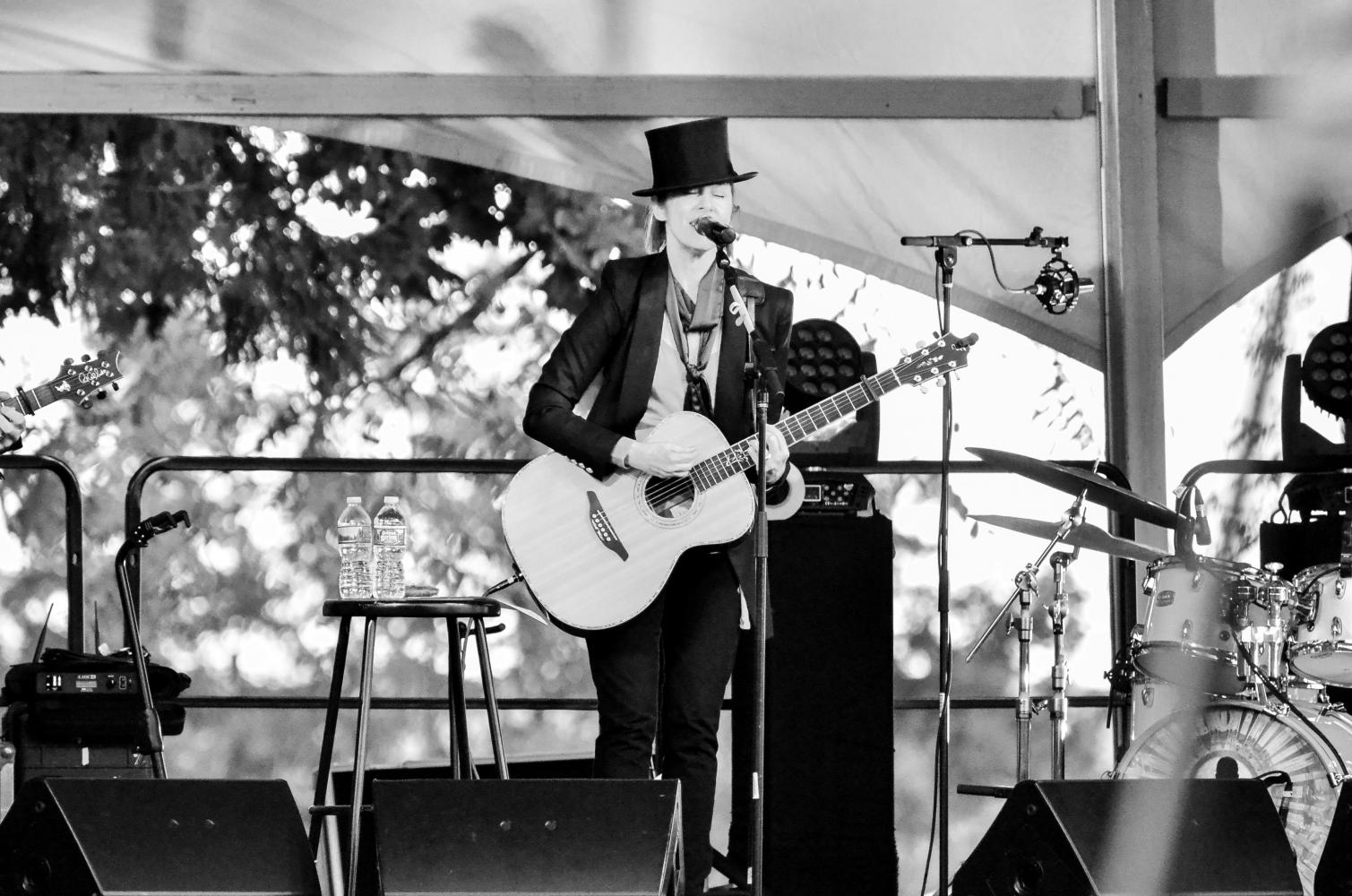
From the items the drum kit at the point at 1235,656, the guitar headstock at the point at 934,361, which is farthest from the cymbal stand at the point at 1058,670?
the guitar headstock at the point at 934,361

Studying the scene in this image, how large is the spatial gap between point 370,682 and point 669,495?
71 cm

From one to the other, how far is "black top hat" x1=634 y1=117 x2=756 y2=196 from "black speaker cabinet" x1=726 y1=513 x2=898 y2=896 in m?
0.89

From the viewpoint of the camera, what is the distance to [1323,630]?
12.1 ft

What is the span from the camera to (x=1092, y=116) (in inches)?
186

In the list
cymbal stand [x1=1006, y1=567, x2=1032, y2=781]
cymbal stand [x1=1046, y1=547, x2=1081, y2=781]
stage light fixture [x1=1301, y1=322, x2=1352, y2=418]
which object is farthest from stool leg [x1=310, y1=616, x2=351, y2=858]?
stage light fixture [x1=1301, y1=322, x2=1352, y2=418]

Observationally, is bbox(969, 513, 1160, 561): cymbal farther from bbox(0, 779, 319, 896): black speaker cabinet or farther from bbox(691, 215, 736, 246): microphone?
bbox(0, 779, 319, 896): black speaker cabinet

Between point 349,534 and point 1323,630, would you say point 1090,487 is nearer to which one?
point 1323,630

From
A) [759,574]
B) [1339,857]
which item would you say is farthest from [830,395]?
[1339,857]

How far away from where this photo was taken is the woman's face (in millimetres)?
3145

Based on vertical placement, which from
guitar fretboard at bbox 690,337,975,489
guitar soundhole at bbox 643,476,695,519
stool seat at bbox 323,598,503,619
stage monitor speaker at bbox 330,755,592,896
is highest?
guitar fretboard at bbox 690,337,975,489

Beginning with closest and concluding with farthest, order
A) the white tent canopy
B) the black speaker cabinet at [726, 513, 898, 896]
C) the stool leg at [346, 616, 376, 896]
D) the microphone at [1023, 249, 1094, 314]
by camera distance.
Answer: the stool leg at [346, 616, 376, 896] → the black speaker cabinet at [726, 513, 898, 896] → the microphone at [1023, 249, 1094, 314] → the white tent canopy

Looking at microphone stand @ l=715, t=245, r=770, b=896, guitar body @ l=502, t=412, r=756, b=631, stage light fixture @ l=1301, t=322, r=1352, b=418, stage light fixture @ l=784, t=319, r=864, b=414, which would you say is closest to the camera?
microphone stand @ l=715, t=245, r=770, b=896

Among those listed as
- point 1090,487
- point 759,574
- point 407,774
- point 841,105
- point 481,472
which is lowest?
point 407,774

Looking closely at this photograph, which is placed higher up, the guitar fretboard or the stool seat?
the guitar fretboard
